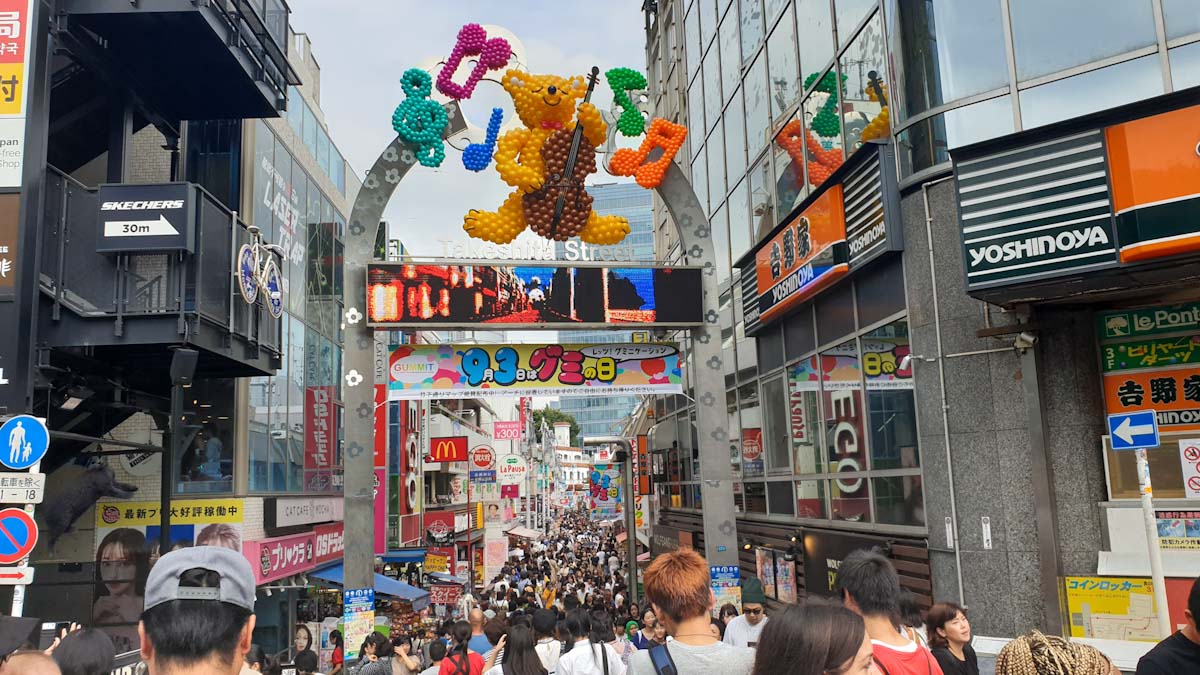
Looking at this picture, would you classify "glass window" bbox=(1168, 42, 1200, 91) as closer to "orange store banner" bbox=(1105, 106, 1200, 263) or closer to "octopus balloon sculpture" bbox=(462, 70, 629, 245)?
"orange store banner" bbox=(1105, 106, 1200, 263)

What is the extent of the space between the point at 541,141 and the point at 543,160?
283 mm

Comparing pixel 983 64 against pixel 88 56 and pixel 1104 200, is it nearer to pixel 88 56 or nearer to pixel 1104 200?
pixel 1104 200

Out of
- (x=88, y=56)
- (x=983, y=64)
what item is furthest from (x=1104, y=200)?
(x=88, y=56)

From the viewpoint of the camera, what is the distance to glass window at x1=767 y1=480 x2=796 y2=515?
1605 cm

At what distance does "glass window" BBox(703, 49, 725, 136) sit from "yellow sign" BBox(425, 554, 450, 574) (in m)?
14.1

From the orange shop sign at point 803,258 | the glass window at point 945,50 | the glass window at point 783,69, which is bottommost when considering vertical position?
the orange shop sign at point 803,258

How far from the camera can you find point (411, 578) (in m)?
28.2

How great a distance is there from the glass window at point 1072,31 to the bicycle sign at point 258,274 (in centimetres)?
1146

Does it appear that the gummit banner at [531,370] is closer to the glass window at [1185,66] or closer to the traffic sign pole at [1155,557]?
the glass window at [1185,66]

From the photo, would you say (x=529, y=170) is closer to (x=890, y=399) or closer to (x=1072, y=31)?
(x=890, y=399)

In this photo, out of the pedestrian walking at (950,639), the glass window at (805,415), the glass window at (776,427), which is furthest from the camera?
the glass window at (776,427)

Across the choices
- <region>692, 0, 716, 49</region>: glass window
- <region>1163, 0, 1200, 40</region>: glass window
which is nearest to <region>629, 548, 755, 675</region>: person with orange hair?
<region>1163, 0, 1200, 40</region>: glass window

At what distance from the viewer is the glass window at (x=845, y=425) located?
1284cm

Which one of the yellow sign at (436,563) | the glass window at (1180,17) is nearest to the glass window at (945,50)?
the glass window at (1180,17)
